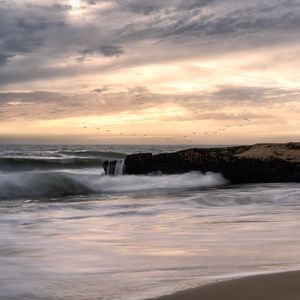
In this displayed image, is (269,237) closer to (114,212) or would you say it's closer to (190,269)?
(190,269)

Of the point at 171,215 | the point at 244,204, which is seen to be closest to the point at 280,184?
the point at 244,204

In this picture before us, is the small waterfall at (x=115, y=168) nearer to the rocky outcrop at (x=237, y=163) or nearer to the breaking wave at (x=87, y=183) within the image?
the rocky outcrop at (x=237, y=163)

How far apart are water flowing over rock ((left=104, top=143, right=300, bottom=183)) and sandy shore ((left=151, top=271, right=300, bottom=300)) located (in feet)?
34.3

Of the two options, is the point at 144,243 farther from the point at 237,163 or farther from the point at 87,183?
the point at 87,183

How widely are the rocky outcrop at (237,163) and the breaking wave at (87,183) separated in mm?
279

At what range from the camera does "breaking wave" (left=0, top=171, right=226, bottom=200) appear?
13727mm

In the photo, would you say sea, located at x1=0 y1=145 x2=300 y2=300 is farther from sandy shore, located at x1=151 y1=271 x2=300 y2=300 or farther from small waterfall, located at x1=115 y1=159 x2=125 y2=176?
small waterfall, located at x1=115 y1=159 x2=125 y2=176

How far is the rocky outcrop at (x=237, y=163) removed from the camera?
1354 centimetres

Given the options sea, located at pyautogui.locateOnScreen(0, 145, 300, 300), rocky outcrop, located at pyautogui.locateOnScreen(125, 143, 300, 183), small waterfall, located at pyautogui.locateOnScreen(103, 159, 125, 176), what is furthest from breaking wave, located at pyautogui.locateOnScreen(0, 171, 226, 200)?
sea, located at pyautogui.locateOnScreen(0, 145, 300, 300)

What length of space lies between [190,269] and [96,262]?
0.82 meters

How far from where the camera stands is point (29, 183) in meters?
14.2

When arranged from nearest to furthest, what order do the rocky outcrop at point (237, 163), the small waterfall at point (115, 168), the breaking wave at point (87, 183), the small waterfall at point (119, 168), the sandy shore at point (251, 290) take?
the sandy shore at point (251, 290), the rocky outcrop at point (237, 163), the breaking wave at point (87, 183), the small waterfall at point (119, 168), the small waterfall at point (115, 168)

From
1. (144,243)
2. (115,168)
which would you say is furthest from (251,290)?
(115,168)

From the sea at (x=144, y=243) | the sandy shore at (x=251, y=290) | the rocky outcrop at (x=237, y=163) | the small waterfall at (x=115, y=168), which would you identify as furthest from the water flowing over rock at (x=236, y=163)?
the sandy shore at (x=251, y=290)
